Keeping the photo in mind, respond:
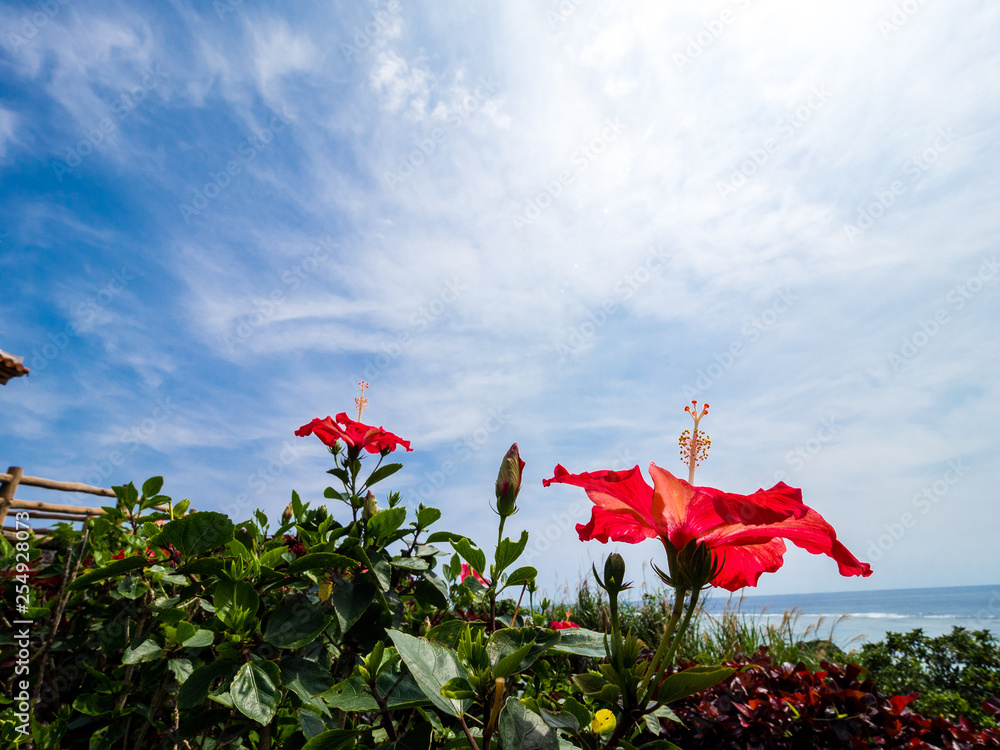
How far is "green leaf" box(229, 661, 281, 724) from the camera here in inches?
30.7

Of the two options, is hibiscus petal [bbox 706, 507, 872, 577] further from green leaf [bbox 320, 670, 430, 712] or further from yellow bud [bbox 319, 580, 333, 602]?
yellow bud [bbox 319, 580, 333, 602]

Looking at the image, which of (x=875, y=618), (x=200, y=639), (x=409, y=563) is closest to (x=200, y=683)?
(x=200, y=639)

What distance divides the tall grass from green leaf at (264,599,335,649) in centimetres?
468

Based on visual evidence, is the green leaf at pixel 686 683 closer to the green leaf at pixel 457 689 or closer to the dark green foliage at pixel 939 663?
the green leaf at pixel 457 689

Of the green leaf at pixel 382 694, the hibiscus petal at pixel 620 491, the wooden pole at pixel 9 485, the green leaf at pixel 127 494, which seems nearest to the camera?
the green leaf at pixel 382 694

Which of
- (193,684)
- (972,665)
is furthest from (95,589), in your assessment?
(972,665)

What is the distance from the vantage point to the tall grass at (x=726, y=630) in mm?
5703

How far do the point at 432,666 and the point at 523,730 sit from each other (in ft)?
0.39

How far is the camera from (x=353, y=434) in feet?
5.44

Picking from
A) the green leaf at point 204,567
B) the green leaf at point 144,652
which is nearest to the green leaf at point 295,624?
the green leaf at point 204,567

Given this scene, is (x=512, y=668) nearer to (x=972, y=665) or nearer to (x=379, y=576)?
(x=379, y=576)

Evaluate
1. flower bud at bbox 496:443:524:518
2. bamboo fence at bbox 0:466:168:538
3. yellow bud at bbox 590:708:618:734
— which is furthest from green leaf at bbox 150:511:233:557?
bamboo fence at bbox 0:466:168:538

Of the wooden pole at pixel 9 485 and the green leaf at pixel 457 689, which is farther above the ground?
the wooden pole at pixel 9 485

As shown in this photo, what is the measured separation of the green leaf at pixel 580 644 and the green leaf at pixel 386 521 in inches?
17.7
